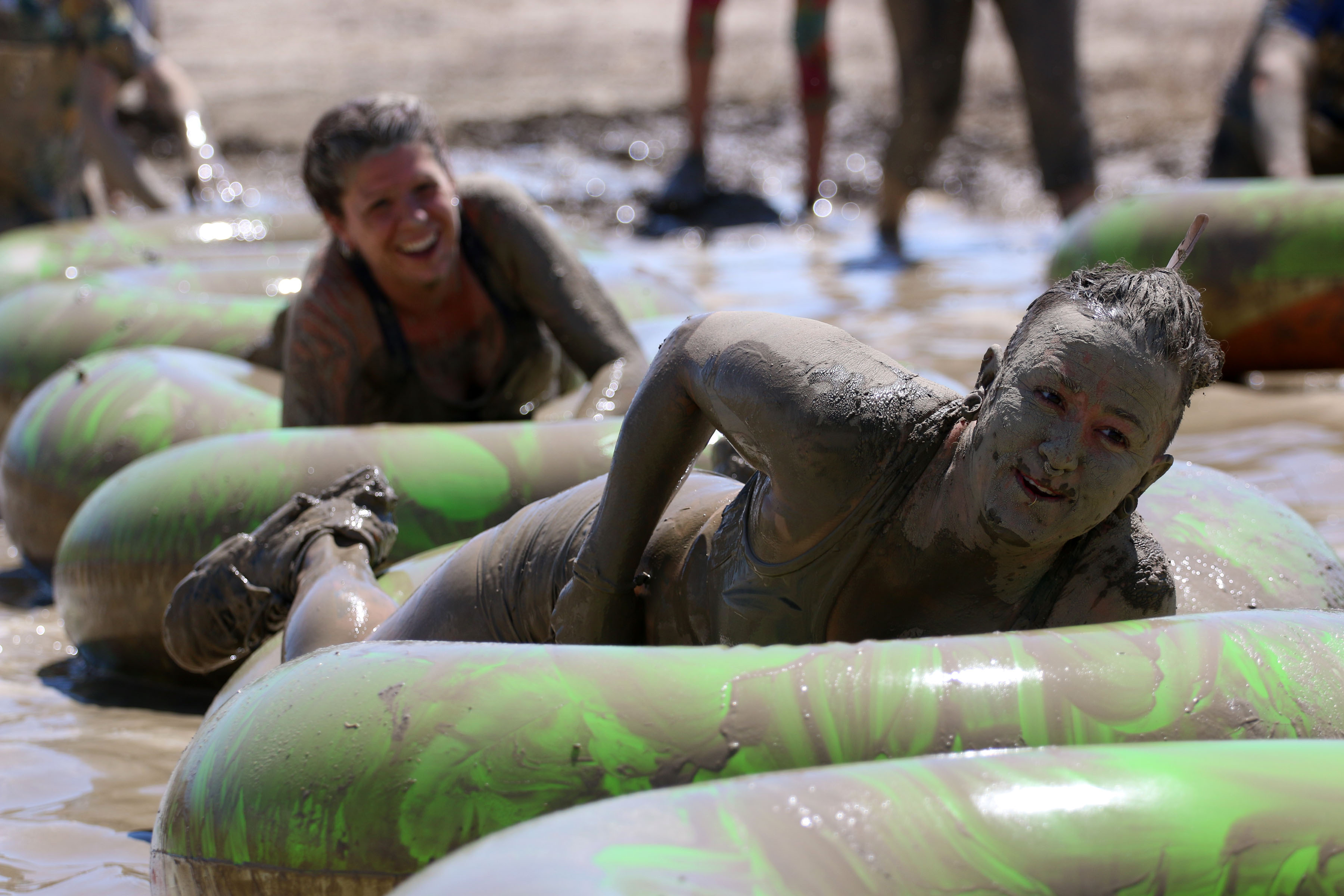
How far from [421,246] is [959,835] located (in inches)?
93.7

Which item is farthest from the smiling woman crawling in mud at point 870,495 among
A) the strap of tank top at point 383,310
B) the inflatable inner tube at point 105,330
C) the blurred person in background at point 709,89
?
the blurred person in background at point 709,89

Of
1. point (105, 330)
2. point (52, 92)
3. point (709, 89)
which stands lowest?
point (105, 330)

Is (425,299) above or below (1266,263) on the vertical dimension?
above

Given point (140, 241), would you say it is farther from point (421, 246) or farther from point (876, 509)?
point (876, 509)

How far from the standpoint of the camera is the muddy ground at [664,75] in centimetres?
1144

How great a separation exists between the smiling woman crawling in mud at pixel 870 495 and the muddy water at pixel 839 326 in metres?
0.82

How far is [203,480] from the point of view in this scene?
338 centimetres

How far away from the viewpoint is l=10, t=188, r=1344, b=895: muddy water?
2.69m

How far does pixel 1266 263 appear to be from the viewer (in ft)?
17.5

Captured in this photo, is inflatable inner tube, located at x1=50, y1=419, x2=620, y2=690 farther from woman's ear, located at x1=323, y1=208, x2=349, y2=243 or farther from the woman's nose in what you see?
the woman's nose

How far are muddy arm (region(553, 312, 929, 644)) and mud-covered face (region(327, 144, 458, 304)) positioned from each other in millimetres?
1453

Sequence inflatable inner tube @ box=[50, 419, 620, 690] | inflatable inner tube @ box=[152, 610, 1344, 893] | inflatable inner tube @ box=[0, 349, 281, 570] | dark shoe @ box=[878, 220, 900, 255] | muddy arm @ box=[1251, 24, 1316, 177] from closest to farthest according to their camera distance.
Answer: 1. inflatable inner tube @ box=[152, 610, 1344, 893]
2. inflatable inner tube @ box=[50, 419, 620, 690]
3. inflatable inner tube @ box=[0, 349, 281, 570]
4. muddy arm @ box=[1251, 24, 1316, 177]
5. dark shoe @ box=[878, 220, 900, 255]

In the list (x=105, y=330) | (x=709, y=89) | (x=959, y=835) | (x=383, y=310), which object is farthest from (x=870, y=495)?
(x=709, y=89)

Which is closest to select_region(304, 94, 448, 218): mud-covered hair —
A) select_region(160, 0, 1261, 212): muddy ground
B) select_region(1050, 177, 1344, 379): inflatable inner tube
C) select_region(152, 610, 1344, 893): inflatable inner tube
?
select_region(152, 610, 1344, 893): inflatable inner tube
